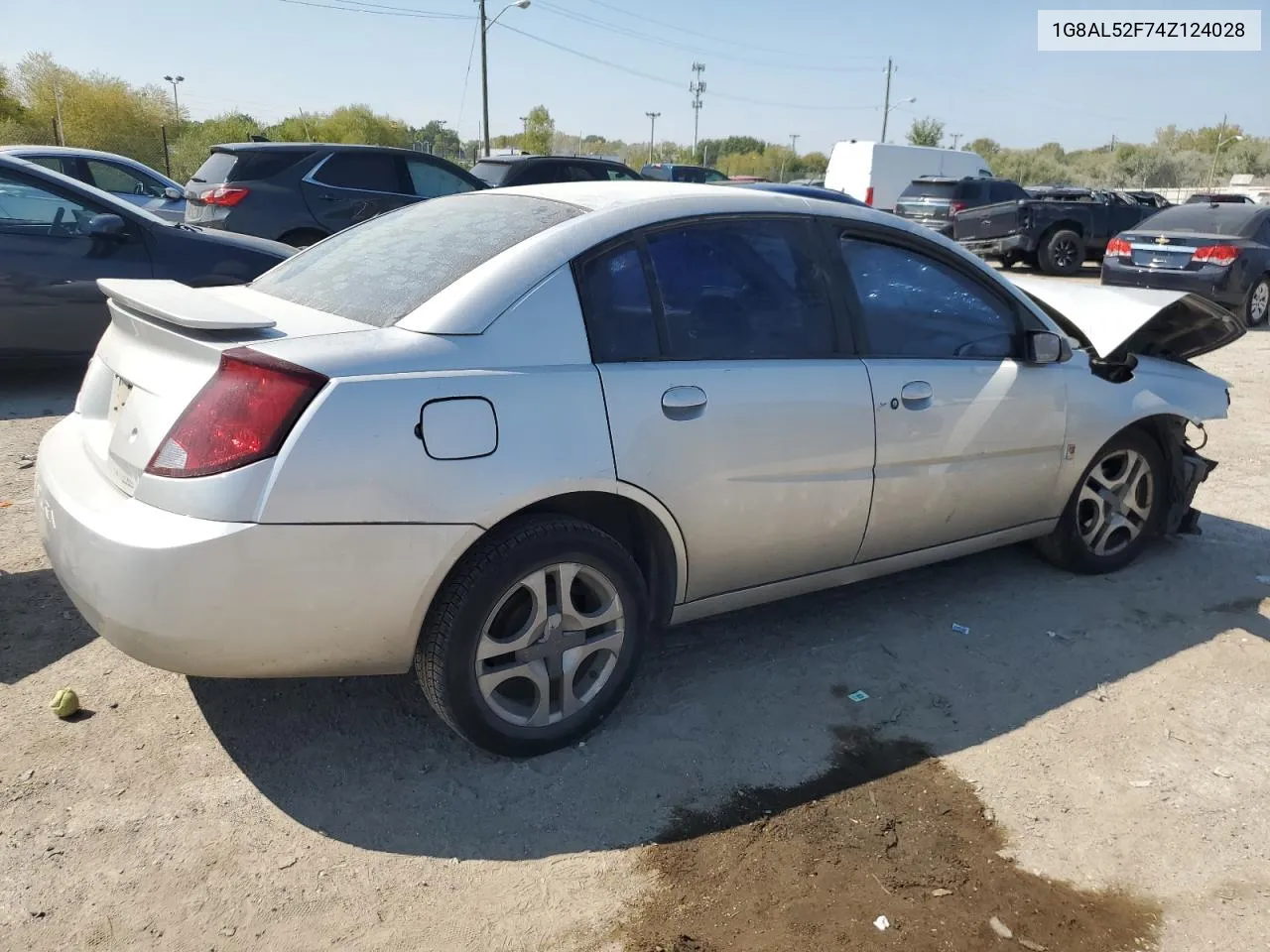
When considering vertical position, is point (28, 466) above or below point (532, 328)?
below

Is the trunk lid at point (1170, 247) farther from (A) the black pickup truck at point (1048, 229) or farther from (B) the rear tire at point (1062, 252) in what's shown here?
(B) the rear tire at point (1062, 252)

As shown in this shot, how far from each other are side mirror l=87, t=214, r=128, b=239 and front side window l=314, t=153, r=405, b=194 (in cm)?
400

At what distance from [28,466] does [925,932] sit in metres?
5.17

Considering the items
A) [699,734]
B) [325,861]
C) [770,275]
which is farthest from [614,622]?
[770,275]

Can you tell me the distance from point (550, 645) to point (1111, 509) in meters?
2.86

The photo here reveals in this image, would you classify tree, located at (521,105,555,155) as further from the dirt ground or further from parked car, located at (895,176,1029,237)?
the dirt ground

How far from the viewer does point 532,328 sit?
110 inches

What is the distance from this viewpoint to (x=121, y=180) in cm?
1236

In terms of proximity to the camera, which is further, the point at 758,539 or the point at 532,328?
the point at 758,539

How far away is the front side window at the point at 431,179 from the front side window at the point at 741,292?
28.0 feet

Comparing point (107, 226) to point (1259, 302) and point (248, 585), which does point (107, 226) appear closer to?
point (248, 585)

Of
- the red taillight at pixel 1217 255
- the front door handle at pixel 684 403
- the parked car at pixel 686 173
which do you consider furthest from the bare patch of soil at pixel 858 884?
the parked car at pixel 686 173

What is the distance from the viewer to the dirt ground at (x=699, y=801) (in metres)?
2.39

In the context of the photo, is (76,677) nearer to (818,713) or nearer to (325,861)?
(325,861)
